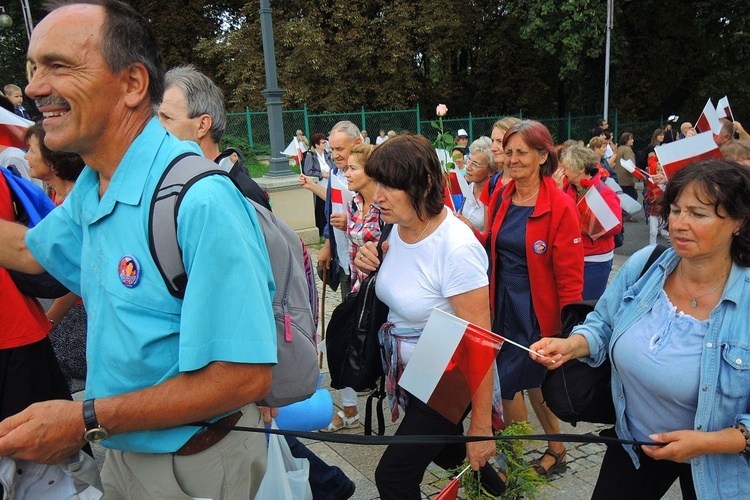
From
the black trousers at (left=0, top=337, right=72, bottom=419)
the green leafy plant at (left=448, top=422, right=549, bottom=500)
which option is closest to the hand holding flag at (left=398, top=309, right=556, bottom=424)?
the green leafy plant at (left=448, top=422, right=549, bottom=500)

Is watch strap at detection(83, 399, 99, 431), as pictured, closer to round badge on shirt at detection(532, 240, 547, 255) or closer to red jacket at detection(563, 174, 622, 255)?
round badge on shirt at detection(532, 240, 547, 255)

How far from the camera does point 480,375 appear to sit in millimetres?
2312

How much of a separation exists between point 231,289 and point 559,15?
24.0 metres

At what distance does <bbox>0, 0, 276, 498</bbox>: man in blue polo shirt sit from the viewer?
1384 millimetres

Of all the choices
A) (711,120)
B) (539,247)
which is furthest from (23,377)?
(711,120)

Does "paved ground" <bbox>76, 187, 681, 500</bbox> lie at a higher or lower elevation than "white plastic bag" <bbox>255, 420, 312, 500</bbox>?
lower

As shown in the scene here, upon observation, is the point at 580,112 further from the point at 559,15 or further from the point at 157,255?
the point at 157,255

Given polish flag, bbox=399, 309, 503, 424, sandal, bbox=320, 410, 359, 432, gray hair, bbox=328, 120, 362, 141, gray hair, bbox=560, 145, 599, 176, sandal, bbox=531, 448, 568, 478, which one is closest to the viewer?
polish flag, bbox=399, 309, 503, 424

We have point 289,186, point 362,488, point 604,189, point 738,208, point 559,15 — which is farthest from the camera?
point 559,15

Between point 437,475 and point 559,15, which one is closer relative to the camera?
point 437,475

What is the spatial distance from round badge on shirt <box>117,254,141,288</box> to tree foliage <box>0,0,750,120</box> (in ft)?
75.2

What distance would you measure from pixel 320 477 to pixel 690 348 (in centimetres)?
186

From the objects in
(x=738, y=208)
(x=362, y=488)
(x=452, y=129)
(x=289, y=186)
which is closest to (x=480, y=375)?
(x=738, y=208)

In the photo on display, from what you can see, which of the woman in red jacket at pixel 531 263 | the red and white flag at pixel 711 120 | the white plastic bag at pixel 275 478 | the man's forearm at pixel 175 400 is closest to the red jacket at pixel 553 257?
the woman in red jacket at pixel 531 263
